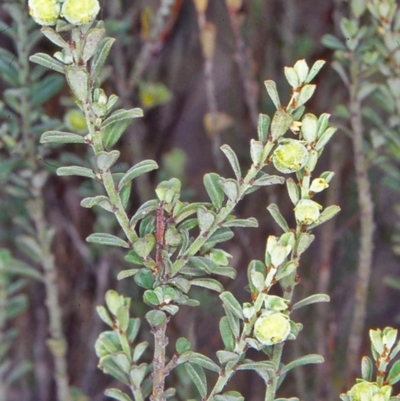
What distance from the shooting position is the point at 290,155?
0.37m

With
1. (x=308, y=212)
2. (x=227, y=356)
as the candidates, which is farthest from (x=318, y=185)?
(x=227, y=356)

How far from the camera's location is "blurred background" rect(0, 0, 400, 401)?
30.5 inches

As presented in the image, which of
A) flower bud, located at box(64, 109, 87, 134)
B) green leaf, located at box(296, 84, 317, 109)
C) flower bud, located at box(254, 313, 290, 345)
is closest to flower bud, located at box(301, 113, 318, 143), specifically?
green leaf, located at box(296, 84, 317, 109)

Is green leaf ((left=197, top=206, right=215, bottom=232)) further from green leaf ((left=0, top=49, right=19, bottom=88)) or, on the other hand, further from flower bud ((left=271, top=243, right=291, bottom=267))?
green leaf ((left=0, top=49, right=19, bottom=88))

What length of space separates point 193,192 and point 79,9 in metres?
0.44

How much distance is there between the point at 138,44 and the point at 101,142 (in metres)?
0.59

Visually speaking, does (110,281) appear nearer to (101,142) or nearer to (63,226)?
(63,226)

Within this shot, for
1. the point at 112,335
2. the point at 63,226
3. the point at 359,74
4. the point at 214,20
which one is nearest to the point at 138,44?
the point at 214,20

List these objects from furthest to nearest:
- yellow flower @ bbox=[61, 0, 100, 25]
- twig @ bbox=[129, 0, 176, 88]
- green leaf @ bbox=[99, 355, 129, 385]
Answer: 1. twig @ bbox=[129, 0, 176, 88]
2. green leaf @ bbox=[99, 355, 129, 385]
3. yellow flower @ bbox=[61, 0, 100, 25]

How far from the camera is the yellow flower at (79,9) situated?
0.35 m

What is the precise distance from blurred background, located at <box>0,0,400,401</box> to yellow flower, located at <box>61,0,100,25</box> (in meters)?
0.38

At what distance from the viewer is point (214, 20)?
3.35 feet

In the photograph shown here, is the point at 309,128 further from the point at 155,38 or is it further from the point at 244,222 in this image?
the point at 155,38

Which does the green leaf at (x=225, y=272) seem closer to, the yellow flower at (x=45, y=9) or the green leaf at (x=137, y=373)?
the green leaf at (x=137, y=373)
